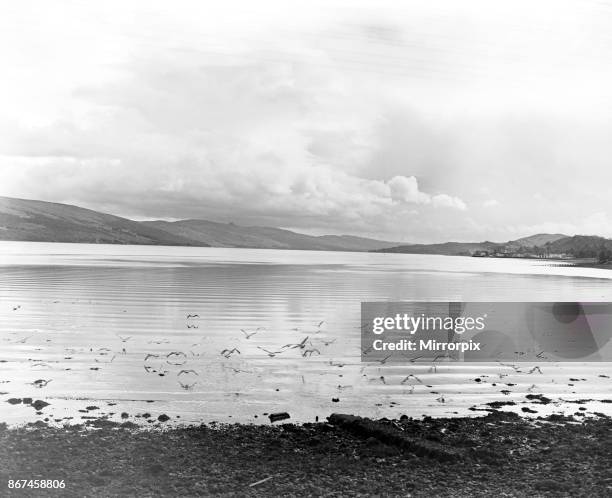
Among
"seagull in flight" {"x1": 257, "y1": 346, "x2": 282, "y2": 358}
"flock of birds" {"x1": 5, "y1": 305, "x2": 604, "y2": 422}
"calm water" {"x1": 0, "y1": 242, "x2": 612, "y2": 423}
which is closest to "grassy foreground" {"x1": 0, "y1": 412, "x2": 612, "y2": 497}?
"calm water" {"x1": 0, "y1": 242, "x2": 612, "y2": 423}

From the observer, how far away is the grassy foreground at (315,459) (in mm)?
7961

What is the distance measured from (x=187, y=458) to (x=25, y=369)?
27.7ft

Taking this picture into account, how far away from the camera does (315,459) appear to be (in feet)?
29.4

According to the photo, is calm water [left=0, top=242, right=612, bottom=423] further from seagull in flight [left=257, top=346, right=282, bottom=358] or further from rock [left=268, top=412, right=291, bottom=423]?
rock [left=268, top=412, right=291, bottom=423]

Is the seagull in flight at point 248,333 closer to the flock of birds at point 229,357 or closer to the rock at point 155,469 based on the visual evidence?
the flock of birds at point 229,357

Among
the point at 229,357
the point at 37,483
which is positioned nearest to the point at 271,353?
the point at 229,357

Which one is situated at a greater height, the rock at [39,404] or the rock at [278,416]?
the rock at [39,404]

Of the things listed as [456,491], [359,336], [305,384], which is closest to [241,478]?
[456,491]

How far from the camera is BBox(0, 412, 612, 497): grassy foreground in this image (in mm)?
7961

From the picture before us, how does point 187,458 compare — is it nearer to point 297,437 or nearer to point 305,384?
point 297,437

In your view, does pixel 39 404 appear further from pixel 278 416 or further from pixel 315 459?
pixel 315 459

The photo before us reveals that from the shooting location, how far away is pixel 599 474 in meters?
8.56

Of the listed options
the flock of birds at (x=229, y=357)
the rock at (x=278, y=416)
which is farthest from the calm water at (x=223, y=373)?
the rock at (x=278, y=416)

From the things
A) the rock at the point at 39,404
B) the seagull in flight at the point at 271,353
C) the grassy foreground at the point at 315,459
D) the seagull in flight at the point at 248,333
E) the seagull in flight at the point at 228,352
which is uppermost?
the seagull in flight at the point at 248,333
